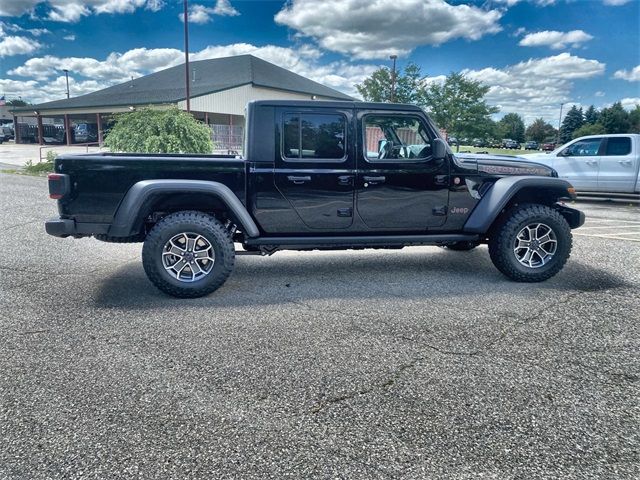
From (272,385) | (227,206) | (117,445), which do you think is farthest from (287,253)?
(117,445)

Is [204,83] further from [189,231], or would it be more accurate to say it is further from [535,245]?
[535,245]

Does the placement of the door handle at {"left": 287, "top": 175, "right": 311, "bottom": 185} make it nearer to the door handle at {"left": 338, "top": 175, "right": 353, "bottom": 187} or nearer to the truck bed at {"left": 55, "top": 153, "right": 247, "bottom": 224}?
the door handle at {"left": 338, "top": 175, "right": 353, "bottom": 187}

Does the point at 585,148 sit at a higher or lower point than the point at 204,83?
lower

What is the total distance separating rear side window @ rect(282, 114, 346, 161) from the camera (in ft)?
15.4

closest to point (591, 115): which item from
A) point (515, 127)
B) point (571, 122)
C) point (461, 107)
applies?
point (571, 122)

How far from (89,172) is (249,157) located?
4.94 ft

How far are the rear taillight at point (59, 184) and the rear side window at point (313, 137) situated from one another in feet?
6.81

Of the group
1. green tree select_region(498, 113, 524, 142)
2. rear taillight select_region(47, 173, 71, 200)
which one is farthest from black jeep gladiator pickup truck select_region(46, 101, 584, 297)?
green tree select_region(498, 113, 524, 142)

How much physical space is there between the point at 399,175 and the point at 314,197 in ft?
3.10

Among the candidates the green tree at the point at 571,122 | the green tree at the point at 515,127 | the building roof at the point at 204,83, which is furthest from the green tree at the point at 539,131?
the building roof at the point at 204,83

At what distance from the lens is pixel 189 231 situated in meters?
4.41

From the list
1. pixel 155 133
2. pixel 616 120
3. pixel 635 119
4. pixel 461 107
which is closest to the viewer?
pixel 155 133

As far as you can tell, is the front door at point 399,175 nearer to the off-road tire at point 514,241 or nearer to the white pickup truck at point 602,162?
the off-road tire at point 514,241

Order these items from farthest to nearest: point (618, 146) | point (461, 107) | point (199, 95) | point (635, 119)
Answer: point (635, 119) → point (461, 107) → point (199, 95) → point (618, 146)
